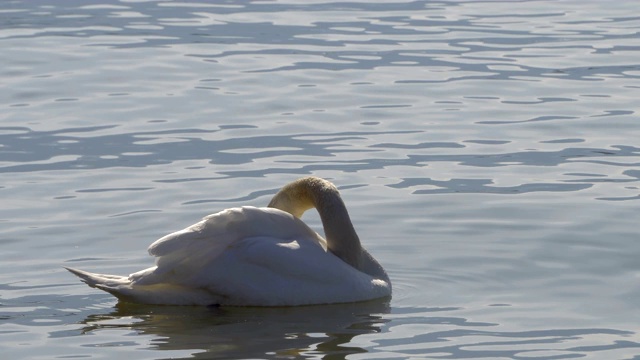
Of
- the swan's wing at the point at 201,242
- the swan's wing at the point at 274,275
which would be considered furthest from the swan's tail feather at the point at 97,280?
the swan's wing at the point at 274,275

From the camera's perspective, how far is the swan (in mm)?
9617

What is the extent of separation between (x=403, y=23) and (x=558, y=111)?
5.83m

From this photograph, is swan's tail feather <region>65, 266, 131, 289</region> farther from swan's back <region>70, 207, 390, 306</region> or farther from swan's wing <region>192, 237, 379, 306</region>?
swan's wing <region>192, 237, 379, 306</region>

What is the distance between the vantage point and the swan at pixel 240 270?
9617mm

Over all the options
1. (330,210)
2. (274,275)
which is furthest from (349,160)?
(274,275)

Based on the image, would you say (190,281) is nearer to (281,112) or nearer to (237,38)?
(281,112)

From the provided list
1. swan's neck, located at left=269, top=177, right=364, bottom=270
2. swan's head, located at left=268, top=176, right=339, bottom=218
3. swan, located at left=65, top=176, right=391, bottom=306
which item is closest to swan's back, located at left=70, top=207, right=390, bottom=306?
swan, located at left=65, top=176, right=391, bottom=306

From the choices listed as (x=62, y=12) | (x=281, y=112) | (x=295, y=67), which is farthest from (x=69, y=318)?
(x=62, y=12)

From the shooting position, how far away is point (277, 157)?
14.3 m

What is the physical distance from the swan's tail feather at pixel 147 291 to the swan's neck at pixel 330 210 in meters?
0.88

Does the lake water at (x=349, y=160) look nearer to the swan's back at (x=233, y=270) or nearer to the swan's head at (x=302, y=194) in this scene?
the swan's back at (x=233, y=270)

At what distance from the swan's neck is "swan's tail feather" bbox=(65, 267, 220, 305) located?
876 mm

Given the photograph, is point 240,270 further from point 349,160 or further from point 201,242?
point 349,160

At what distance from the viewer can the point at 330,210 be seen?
1019 centimetres
